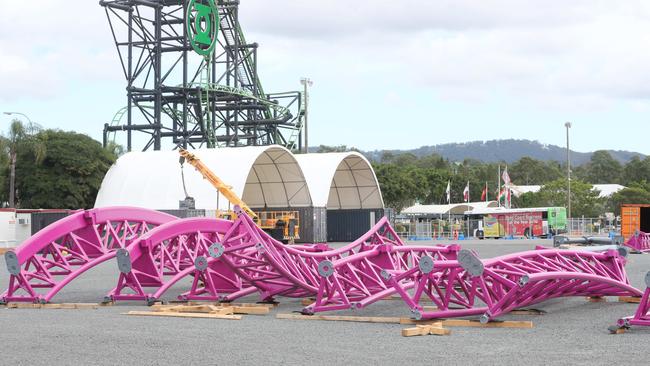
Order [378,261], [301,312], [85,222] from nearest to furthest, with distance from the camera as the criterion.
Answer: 1. [301,312]
2. [378,261]
3. [85,222]

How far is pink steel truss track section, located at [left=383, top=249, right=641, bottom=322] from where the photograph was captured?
14266 millimetres

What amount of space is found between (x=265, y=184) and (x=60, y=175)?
69.5 feet

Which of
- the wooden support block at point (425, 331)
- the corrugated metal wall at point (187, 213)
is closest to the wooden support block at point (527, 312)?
the wooden support block at point (425, 331)

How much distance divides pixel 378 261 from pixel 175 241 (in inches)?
233

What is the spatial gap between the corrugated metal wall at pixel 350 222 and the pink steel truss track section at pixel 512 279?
4611 centimetres

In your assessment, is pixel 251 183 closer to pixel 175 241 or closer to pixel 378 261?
pixel 175 241

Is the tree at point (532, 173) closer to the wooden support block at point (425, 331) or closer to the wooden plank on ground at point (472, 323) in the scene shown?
the wooden plank on ground at point (472, 323)

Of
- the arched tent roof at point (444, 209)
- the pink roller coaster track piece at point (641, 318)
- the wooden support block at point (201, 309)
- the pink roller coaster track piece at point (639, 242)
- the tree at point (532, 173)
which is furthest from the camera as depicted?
the tree at point (532, 173)

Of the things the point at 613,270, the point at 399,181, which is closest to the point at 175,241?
the point at 613,270

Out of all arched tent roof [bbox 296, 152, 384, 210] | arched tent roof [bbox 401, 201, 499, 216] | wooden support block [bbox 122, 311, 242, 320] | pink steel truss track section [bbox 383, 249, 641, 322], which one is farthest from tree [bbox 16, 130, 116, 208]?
pink steel truss track section [bbox 383, 249, 641, 322]

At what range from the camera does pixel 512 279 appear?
15484 mm

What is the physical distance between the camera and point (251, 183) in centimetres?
6097

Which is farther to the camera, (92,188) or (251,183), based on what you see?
(92,188)

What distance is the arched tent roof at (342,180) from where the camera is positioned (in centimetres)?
5909
